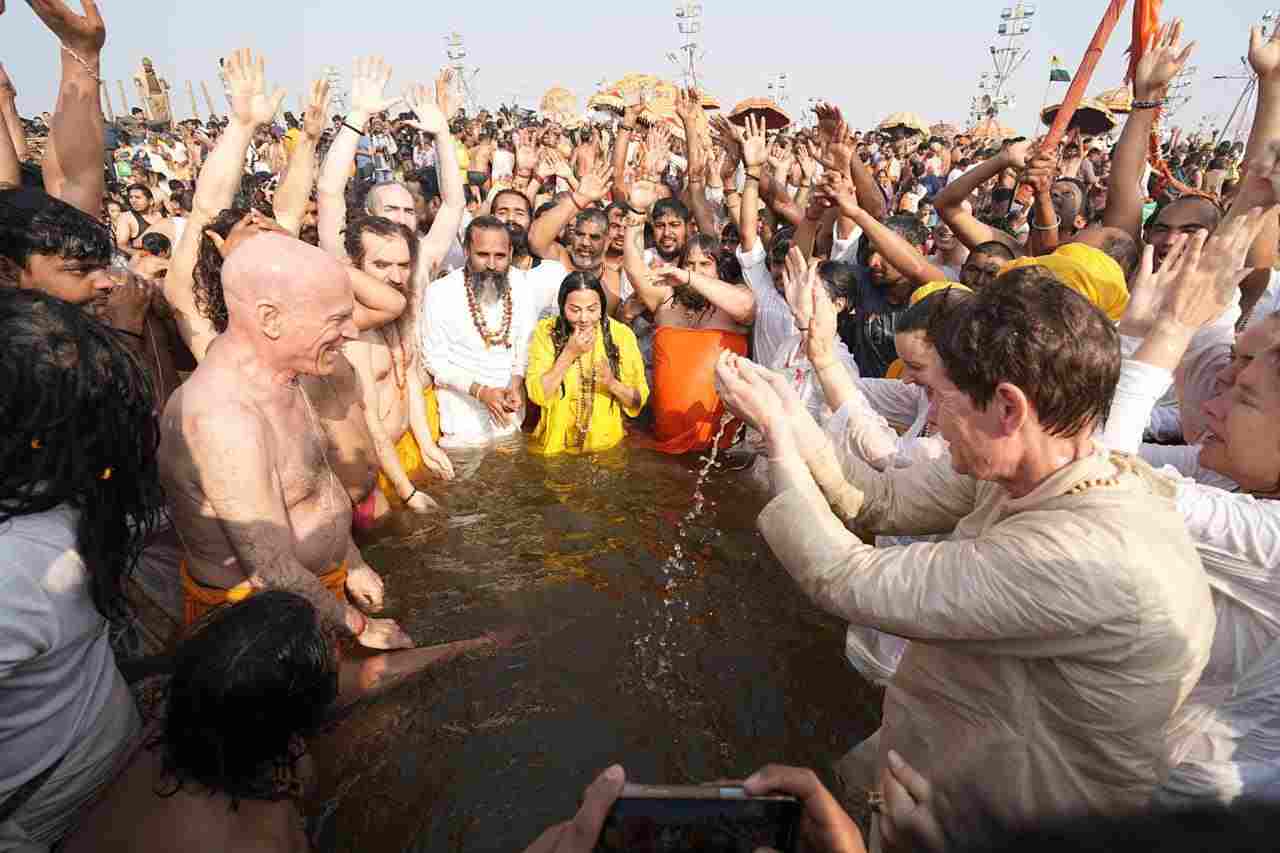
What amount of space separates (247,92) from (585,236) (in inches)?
113

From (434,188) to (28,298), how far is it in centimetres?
925

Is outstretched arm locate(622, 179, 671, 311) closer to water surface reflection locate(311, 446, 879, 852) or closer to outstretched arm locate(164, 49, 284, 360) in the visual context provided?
water surface reflection locate(311, 446, 879, 852)

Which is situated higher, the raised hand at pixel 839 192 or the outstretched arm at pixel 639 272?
the raised hand at pixel 839 192

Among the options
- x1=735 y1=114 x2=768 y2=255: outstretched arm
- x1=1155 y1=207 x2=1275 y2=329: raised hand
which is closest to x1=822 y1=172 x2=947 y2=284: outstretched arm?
x1=735 y1=114 x2=768 y2=255: outstretched arm

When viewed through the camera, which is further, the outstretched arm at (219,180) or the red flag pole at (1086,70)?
the red flag pole at (1086,70)

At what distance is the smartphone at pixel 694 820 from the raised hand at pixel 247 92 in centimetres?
389

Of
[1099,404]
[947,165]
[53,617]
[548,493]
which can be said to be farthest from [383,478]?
[947,165]

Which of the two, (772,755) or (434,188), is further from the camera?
(434,188)

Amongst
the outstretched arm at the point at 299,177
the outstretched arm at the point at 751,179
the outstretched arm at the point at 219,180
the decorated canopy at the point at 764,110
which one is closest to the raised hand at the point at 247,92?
the outstretched arm at the point at 219,180

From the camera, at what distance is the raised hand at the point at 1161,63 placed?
3904 mm

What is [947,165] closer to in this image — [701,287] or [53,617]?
[701,287]

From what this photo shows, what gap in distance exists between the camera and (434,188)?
10.1 m

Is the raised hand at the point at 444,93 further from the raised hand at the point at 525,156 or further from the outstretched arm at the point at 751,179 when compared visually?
the raised hand at the point at 525,156

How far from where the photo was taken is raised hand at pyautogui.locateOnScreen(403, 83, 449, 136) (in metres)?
5.27
